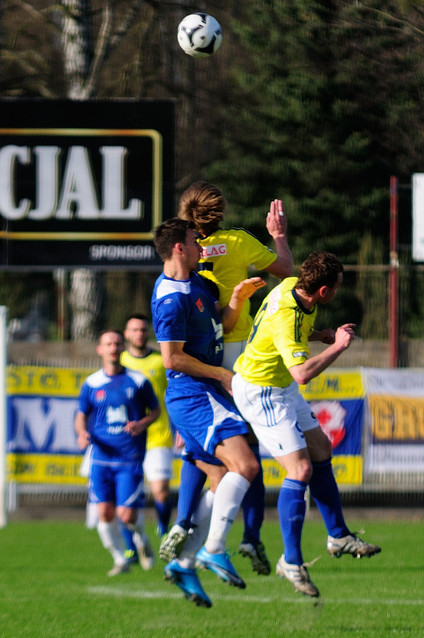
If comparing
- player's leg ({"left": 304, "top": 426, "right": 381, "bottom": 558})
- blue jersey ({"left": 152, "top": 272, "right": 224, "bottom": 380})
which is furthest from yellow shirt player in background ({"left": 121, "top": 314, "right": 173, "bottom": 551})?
blue jersey ({"left": 152, "top": 272, "right": 224, "bottom": 380})

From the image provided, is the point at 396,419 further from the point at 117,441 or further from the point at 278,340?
the point at 278,340

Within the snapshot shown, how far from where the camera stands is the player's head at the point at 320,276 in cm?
647

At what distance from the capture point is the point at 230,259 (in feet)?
22.4

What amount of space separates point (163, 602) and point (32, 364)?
479 cm

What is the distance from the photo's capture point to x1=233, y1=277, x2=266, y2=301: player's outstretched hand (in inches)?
253

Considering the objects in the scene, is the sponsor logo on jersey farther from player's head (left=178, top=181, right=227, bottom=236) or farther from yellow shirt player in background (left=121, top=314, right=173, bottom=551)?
yellow shirt player in background (left=121, top=314, right=173, bottom=551)

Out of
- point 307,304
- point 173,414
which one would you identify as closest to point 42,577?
point 173,414

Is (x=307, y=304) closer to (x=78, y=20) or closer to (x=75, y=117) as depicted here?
(x=75, y=117)

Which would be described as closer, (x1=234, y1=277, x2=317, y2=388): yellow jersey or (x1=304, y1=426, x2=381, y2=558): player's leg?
(x1=234, y1=277, x2=317, y2=388): yellow jersey

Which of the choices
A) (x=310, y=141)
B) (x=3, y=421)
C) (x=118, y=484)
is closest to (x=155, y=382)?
(x=118, y=484)

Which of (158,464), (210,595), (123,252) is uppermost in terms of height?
(123,252)

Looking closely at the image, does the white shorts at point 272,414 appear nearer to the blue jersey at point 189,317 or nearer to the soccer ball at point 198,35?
the blue jersey at point 189,317

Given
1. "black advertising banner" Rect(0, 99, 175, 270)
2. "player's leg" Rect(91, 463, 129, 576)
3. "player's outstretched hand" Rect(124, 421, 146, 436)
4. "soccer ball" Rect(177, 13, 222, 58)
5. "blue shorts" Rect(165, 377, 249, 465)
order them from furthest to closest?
1. "black advertising banner" Rect(0, 99, 175, 270)
2. "player's leg" Rect(91, 463, 129, 576)
3. "player's outstretched hand" Rect(124, 421, 146, 436)
4. "soccer ball" Rect(177, 13, 222, 58)
5. "blue shorts" Rect(165, 377, 249, 465)

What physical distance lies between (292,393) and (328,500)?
25.8 inches
